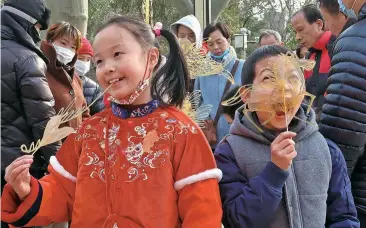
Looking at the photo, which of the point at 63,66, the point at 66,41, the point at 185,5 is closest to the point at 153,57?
the point at 63,66

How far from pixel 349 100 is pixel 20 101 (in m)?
1.73

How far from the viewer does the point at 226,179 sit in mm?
1707

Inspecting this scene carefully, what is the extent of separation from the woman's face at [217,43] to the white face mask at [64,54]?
3.45ft

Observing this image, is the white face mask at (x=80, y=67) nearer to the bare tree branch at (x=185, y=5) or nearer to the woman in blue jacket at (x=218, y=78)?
the woman in blue jacket at (x=218, y=78)

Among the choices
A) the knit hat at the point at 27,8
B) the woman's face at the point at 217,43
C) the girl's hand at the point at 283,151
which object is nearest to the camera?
the girl's hand at the point at 283,151

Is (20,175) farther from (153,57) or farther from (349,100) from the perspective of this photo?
(349,100)

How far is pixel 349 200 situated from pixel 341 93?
400 millimetres

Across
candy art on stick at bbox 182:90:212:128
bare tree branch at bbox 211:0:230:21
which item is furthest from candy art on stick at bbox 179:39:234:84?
bare tree branch at bbox 211:0:230:21

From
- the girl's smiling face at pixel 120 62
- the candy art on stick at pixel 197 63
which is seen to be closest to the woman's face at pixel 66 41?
the candy art on stick at pixel 197 63

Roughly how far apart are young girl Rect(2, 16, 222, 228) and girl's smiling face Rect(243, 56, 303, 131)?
0.25 meters

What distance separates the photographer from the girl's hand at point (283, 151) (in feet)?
5.05

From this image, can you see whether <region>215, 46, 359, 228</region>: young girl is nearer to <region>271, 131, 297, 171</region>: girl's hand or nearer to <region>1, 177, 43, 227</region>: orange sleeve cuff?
<region>271, 131, 297, 171</region>: girl's hand

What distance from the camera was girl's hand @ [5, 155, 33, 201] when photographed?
1547 mm

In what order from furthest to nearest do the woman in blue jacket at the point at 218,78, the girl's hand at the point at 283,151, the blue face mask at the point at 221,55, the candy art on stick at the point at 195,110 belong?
the blue face mask at the point at 221,55 → the woman in blue jacket at the point at 218,78 → the candy art on stick at the point at 195,110 → the girl's hand at the point at 283,151
